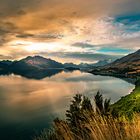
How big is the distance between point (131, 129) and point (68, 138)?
1.64 m

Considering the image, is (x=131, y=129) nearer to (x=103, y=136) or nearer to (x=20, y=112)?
(x=103, y=136)

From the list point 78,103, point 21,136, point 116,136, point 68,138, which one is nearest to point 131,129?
point 116,136

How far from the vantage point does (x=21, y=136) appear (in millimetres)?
42750

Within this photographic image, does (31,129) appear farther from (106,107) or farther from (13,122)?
(106,107)

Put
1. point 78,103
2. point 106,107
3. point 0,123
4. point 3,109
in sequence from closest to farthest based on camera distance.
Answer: point 106,107, point 78,103, point 0,123, point 3,109

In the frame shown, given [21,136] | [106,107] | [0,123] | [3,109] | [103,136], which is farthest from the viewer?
[3,109]

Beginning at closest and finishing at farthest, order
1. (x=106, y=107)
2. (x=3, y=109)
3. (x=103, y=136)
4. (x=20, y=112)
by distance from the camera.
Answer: (x=103, y=136), (x=106, y=107), (x=20, y=112), (x=3, y=109)

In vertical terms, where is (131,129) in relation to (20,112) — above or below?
above

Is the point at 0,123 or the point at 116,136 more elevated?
the point at 116,136

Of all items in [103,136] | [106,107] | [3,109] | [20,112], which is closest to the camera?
[103,136]

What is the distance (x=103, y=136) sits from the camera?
21.6ft

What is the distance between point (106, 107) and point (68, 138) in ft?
31.3

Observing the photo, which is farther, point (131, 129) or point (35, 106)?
point (35, 106)

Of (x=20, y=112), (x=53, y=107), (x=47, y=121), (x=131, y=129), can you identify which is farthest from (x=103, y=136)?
(x=53, y=107)
